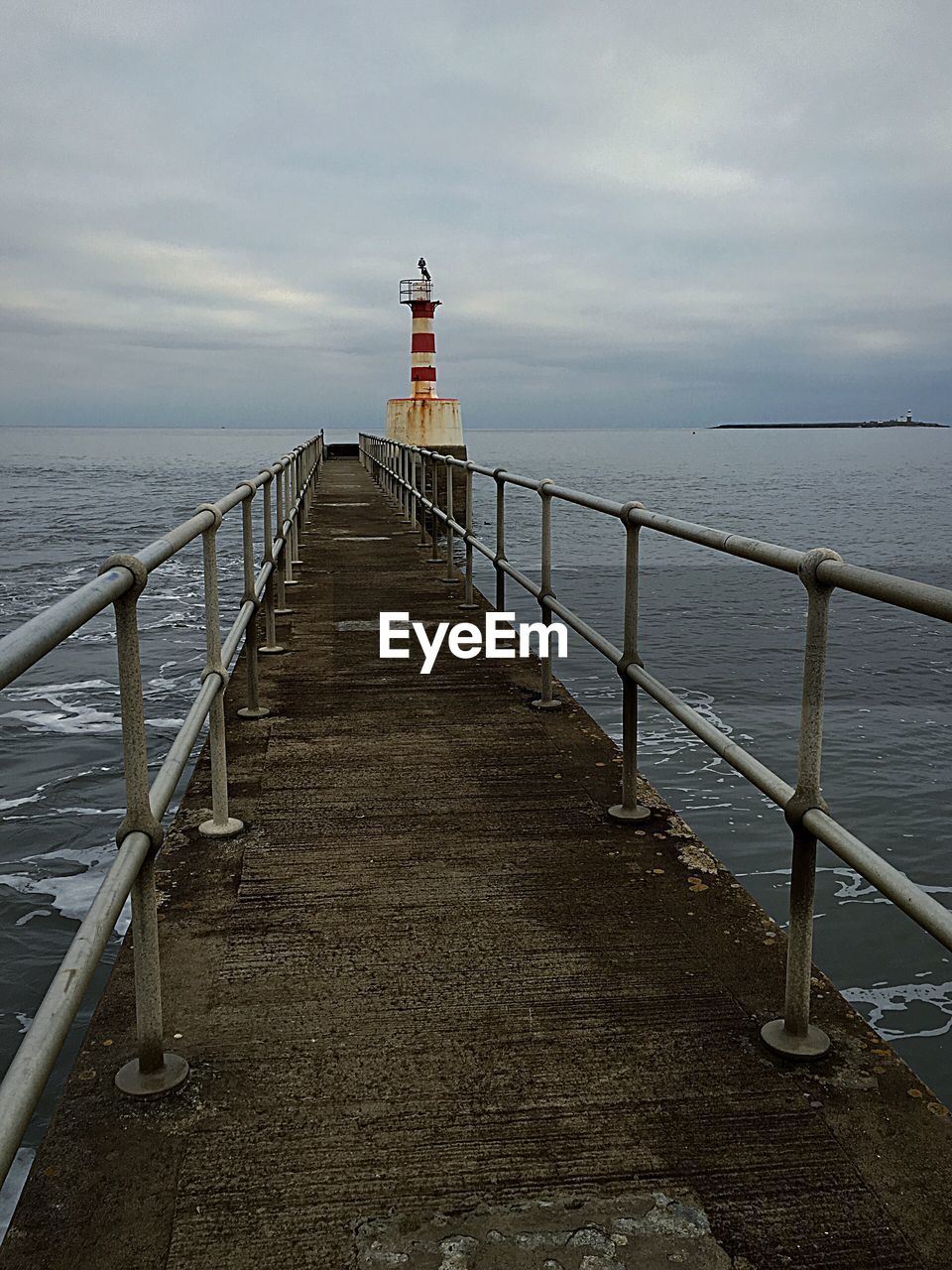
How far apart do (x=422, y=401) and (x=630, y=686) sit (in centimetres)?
2636

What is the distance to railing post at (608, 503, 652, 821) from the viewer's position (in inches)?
128

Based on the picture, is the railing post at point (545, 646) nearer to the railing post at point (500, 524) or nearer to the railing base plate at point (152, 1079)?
the railing post at point (500, 524)

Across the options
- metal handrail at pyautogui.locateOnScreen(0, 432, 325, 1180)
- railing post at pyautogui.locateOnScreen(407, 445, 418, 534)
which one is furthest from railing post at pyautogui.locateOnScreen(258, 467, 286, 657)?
railing post at pyautogui.locateOnScreen(407, 445, 418, 534)

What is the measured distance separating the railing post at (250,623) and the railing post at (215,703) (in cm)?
82

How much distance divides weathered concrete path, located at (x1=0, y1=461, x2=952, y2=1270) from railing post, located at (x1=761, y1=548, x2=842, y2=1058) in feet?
0.21

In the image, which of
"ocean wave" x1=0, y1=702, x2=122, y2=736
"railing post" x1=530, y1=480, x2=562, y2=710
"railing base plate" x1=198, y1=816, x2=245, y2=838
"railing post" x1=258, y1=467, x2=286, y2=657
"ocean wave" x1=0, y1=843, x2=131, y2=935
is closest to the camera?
"railing base plate" x1=198, y1=816, x2=245, y2=838

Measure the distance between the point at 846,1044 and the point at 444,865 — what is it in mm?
1296

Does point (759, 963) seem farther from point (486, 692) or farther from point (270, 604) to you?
point (270, 604)

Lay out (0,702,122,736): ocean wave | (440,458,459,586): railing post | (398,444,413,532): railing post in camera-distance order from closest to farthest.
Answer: (0,702,122,736): ocean wave → (440,458,459,586): railing post → (398,444,413,532): railing post

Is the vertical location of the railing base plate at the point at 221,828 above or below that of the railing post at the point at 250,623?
below

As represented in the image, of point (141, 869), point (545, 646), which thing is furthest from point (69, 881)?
point (141, 869)

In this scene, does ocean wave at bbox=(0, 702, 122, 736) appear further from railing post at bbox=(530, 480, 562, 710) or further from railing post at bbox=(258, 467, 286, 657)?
railing post at bbox=(530, 480, 562, 710)

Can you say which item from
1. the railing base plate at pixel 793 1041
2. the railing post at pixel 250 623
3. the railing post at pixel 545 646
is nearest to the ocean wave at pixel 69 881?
the railing post at pixel 250 623

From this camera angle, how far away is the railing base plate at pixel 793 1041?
2271mm
